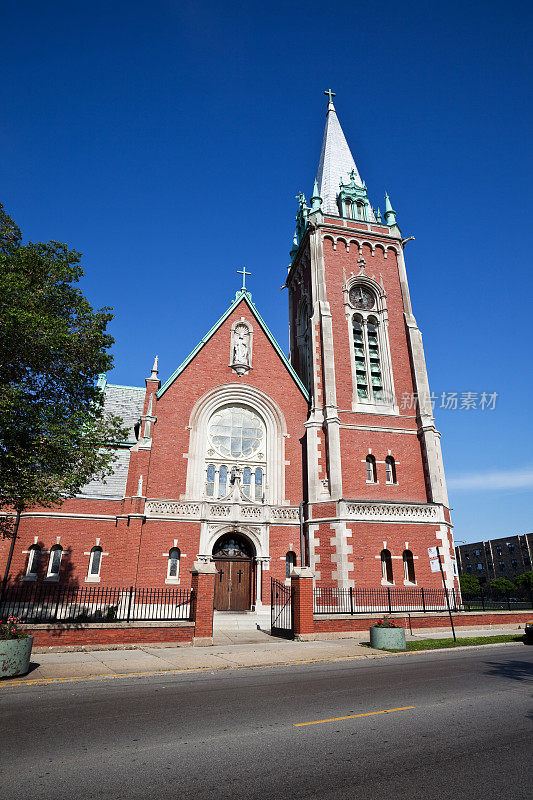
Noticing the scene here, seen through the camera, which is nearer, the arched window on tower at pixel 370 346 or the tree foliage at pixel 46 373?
the tree foliage at pixel 46 373

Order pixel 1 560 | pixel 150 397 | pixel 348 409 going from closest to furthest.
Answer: pixel 1 560, pixel 150 397, pixel 348 409

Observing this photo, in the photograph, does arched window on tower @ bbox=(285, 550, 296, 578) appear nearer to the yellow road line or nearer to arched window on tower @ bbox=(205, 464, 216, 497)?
arched window on tower @ bbox=(205, 464, 216, 497)

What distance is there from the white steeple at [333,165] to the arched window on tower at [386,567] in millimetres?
23776

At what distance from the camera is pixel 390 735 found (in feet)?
18.9

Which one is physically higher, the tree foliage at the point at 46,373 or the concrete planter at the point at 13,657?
the tree foliage at the point at 46,373

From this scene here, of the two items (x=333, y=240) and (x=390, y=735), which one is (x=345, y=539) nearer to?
(x=390, y=735)

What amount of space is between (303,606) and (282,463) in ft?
34.6

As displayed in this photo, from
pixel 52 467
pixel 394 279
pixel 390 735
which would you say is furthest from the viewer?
pixel 394 279

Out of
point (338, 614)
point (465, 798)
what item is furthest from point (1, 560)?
point (465, 798)

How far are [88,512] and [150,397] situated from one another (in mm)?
6584

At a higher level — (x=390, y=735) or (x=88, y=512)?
(x=88, y=512)

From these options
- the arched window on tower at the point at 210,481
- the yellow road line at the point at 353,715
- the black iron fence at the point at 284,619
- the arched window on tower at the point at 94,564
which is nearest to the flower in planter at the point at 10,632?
the yellow road line at the point at 353,715

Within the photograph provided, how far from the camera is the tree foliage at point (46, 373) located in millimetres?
15195

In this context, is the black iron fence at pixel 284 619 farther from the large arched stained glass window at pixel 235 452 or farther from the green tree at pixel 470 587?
the green tree at pixel 470 587
